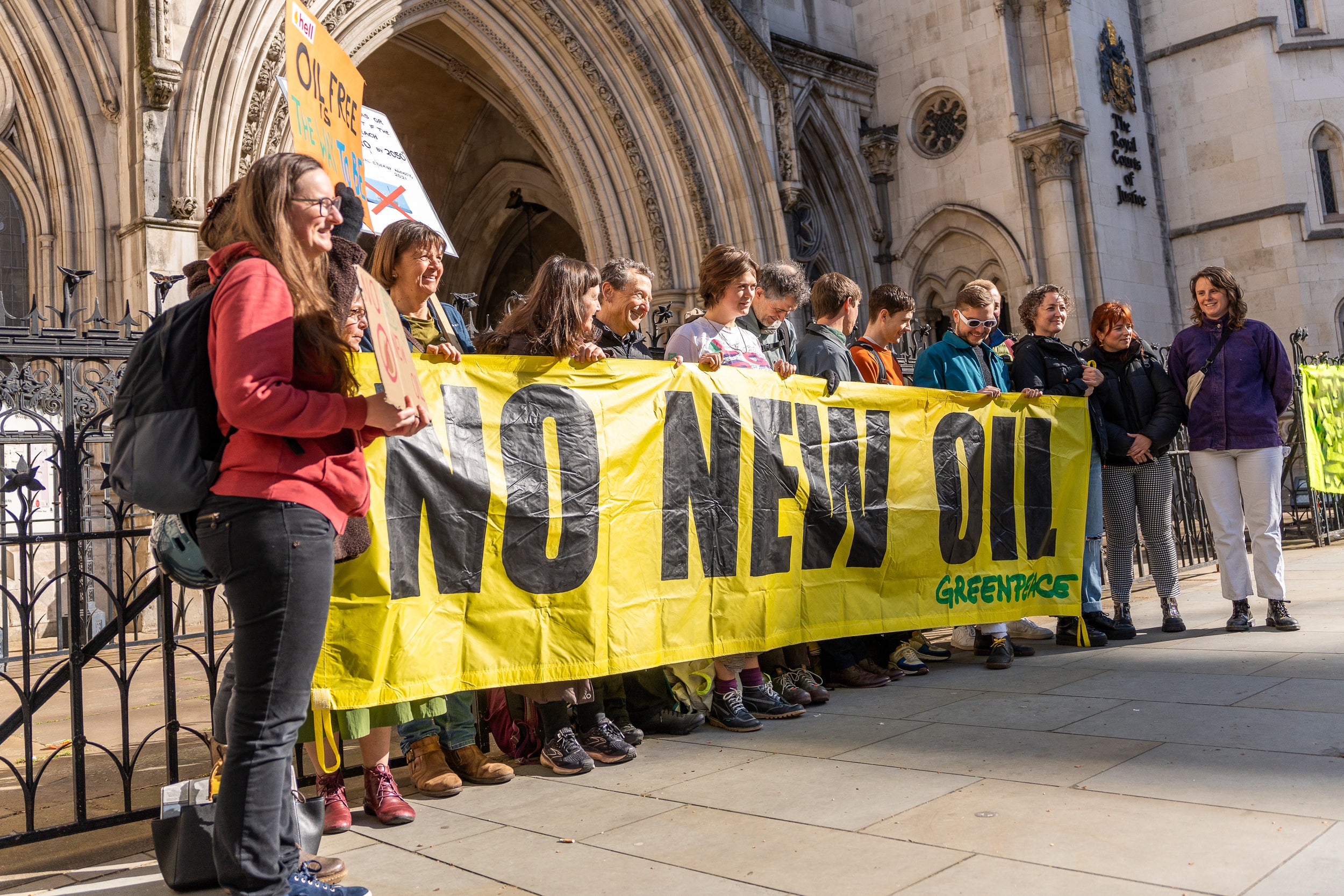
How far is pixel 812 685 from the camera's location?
196 inches

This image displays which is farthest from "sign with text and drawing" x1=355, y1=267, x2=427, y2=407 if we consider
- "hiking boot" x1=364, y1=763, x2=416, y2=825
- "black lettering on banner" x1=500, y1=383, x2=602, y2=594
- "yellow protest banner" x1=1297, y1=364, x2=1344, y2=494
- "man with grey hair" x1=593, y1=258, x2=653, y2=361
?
"yellow protest banner" x1=1297, y1=364, x2=1344, y2=494

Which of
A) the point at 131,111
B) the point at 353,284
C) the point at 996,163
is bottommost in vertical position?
the point at 353,284

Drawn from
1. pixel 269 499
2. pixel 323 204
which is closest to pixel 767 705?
pixel 269 499

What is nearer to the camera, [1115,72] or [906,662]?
[906,662]

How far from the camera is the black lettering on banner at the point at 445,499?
3.79 metres

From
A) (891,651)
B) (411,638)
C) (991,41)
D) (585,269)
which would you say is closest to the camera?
(411,638)

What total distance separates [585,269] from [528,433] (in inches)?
28.8

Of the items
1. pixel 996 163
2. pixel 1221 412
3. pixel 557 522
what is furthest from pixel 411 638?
pixel 996 163

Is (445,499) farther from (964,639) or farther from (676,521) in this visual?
(964,639)

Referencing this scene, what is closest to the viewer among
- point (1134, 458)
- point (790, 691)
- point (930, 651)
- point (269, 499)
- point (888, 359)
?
point (269, 499)

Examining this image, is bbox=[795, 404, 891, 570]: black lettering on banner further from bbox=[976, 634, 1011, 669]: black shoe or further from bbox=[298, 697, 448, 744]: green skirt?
bbox=[298, 697, 448, 744]: green skirt

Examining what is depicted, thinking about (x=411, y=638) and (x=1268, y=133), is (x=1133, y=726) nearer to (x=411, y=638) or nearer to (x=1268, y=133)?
(x=411, y=638)

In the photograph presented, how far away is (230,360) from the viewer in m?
2.40

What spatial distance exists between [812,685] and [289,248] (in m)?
3.32
